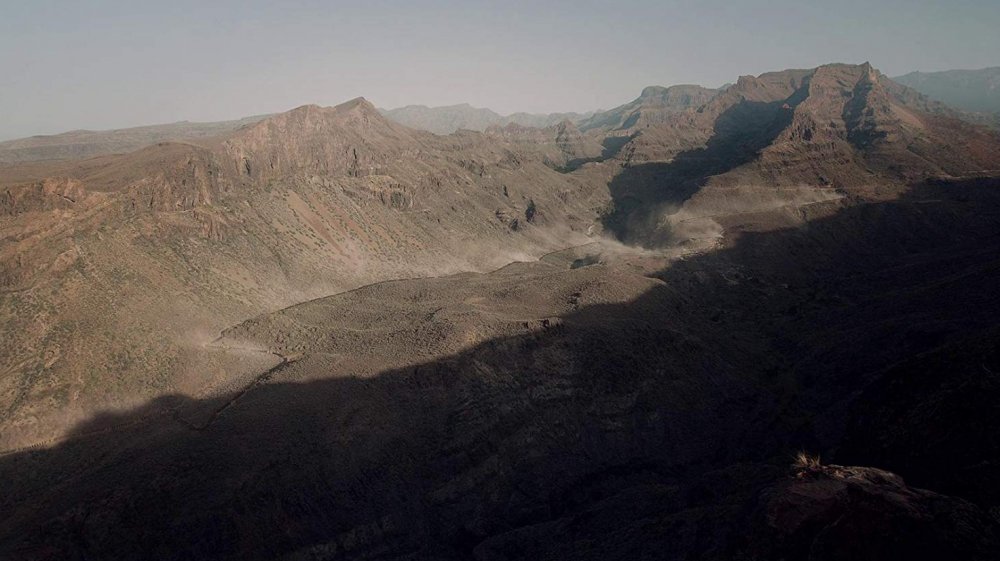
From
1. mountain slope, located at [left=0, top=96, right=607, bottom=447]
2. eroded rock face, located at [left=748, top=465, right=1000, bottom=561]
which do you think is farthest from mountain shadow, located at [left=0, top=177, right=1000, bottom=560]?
mountain slope, located at [left=0, top=96, right=607, bottom=447]

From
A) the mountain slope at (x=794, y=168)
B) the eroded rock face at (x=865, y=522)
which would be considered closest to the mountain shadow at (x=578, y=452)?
the eroded rock face at (x=865, y=522)

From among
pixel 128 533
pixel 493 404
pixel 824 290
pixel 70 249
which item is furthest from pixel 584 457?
pixel 70 249

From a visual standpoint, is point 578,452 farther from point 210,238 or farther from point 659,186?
point 659,186

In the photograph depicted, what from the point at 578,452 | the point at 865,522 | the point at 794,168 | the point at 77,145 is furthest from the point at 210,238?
the point at 77,145

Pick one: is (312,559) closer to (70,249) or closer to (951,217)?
(70,249)

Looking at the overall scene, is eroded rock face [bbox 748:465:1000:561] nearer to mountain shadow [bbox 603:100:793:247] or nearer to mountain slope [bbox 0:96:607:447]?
mountain slope [bbox 0:96:607:447]
